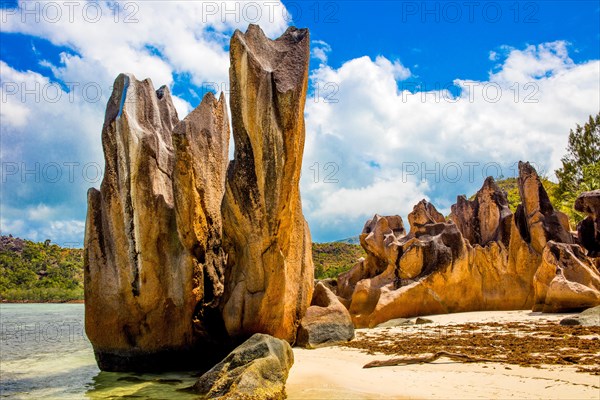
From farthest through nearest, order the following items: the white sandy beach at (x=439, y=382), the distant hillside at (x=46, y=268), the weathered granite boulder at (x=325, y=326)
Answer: the distant hillside at (x=46, y=268) < the weathered granite boulder at (x=325, y=326) < the white sandy beach at (x=439, y=382)

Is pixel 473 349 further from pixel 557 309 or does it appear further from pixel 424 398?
pixel 557 309

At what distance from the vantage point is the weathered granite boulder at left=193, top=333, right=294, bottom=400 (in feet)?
16.7

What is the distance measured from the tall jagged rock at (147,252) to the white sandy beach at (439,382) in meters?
2.67

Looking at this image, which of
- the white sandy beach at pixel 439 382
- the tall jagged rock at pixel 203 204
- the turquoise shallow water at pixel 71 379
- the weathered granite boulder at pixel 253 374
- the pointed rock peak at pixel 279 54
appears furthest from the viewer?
the tall jagged rock at pixel 203 204

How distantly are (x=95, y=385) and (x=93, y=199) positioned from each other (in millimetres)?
3661

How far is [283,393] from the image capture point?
5418mm

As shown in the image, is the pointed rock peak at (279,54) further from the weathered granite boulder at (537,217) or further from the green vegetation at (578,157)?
the green vegetation at (578,157)

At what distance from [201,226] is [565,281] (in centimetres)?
976

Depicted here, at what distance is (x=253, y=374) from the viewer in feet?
17.5

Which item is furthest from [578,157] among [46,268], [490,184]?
[46,268]

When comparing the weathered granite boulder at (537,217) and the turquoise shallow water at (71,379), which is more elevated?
the weathered granite boulder at (537,217)

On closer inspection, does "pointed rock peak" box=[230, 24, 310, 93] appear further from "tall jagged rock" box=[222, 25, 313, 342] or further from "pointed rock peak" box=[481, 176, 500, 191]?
"pointed rock peak" box=[481, 176, 500, 191]

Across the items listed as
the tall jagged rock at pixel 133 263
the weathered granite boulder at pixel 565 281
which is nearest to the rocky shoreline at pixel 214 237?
the tall jagged rock at pixel 133 263

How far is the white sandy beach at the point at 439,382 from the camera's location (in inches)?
193
